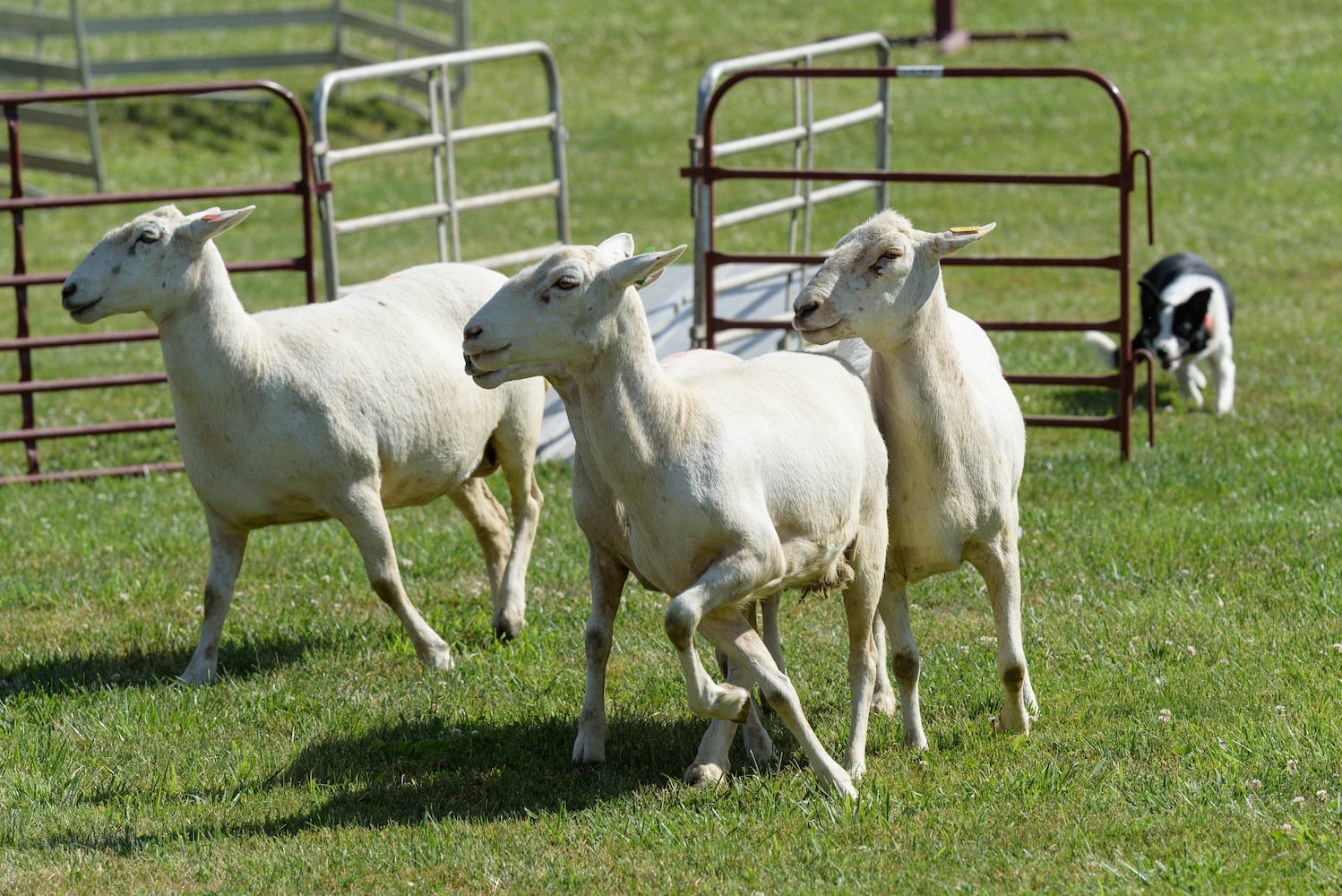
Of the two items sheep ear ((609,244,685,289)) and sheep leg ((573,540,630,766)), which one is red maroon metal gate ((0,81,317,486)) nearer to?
sheep leg ((573,540,630,766))

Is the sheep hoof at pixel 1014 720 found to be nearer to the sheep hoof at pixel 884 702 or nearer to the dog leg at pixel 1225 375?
the sheep hoof at pixel 884 702

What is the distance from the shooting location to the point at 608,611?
5.50 m

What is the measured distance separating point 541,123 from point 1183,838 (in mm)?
7175

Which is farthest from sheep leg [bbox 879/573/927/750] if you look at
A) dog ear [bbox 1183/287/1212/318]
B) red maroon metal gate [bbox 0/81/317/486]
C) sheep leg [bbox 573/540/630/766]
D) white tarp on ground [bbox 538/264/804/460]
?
dog ear [bbox 1183/287/1212/318]

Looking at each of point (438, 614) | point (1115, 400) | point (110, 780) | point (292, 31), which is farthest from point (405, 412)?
point (292, 31)

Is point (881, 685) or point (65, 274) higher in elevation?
point (65, 274)

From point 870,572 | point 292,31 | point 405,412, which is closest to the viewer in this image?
point 870,572

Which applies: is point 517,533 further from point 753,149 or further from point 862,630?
point 753,149

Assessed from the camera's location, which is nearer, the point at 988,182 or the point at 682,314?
the point at 988,182

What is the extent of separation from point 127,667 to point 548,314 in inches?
119

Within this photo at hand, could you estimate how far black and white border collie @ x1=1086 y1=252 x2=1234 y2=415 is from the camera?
34.8 feet

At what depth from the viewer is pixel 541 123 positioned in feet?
34.8

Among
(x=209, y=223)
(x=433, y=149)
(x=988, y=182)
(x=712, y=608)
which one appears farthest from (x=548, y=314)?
(x=433, y=149)

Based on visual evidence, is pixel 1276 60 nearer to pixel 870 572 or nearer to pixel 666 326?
pixel 666 326
